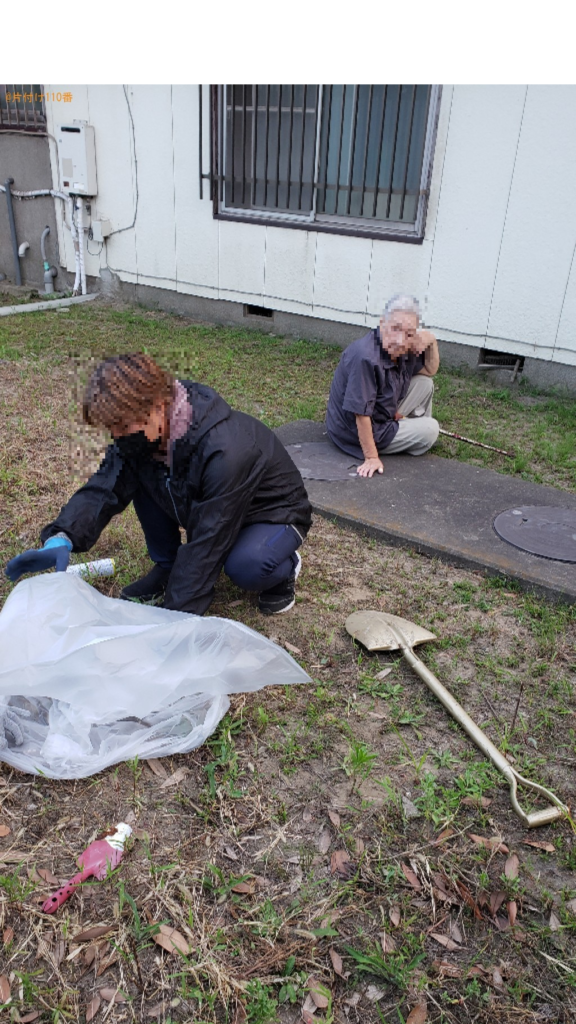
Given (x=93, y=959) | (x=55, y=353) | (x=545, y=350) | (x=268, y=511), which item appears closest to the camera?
(x=93, y=959)

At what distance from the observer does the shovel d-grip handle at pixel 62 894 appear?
1.71 metres

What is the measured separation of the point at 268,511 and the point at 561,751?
123 cm

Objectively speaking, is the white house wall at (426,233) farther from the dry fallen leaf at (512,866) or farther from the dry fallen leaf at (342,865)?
the dry fallen leaf at (342,865)

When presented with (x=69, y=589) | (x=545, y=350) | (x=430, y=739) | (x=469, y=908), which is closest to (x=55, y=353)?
(x=545, y=350)

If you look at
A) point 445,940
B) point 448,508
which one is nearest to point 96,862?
point 445,940

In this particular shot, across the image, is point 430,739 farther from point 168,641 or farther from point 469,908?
point 168,641

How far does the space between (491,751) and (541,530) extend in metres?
1.54

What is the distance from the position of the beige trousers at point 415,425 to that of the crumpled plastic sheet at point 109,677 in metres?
2.23

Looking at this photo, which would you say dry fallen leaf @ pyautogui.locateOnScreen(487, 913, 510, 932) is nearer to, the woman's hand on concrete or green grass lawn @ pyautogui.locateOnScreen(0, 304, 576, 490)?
Result: the woman's hand on concrete

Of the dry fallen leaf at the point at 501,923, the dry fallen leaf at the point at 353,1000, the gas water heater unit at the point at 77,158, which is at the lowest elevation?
the dry fallen leaf at the point at 353,1000

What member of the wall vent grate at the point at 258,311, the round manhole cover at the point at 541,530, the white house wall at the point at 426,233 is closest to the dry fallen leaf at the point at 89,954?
the round manhole cover at the point at 541,530

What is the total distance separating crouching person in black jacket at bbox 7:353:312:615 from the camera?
206cm

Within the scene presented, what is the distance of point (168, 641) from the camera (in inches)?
86.2

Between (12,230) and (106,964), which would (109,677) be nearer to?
(106,964)
